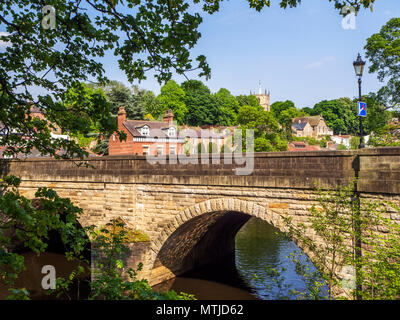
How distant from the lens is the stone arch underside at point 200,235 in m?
11.6

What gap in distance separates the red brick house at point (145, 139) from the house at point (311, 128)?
196 ft

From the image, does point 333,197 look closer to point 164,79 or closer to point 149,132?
point 164,79

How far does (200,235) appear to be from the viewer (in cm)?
1688

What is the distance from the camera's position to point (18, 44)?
18.4 feet

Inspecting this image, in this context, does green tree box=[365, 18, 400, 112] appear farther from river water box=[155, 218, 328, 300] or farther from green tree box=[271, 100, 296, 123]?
green tree box=[271, 100, 296, 123]

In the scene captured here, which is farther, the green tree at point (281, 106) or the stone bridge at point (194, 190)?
the green tree at point (281, 106)

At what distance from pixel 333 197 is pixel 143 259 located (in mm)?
7898

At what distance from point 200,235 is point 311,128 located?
287 ft

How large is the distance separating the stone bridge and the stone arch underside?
0.11 ft

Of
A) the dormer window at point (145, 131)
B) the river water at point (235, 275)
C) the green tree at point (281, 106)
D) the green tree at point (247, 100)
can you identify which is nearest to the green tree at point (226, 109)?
the green tree at point (247, 100)

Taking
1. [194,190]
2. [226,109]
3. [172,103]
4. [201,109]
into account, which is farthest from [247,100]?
[194,190]

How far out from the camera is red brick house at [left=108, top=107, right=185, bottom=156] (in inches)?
Result: 1560

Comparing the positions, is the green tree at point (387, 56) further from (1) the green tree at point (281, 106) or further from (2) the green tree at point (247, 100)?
(1) the green tree at point (281, 106)

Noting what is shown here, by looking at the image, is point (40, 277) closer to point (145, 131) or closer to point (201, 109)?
point (145, 131)
